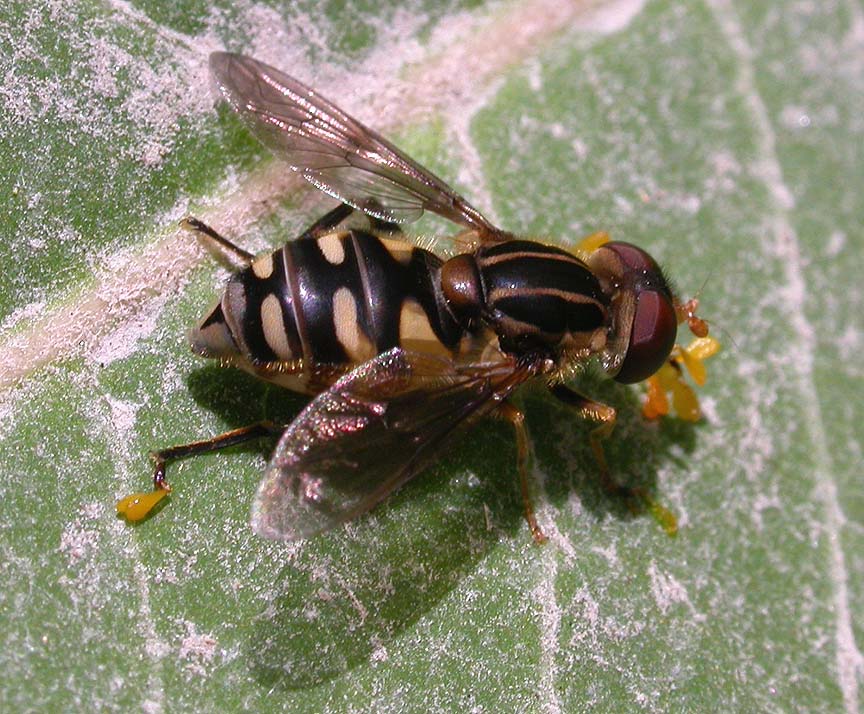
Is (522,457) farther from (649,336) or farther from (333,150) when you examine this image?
(333,150)

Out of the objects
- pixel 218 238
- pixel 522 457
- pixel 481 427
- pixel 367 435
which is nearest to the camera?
pixel 367 435

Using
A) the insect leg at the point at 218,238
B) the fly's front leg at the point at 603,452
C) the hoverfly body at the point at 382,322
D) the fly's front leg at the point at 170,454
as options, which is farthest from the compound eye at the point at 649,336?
the insect leg at the point at 218,238

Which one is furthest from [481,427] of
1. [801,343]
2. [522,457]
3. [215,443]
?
[801,343]

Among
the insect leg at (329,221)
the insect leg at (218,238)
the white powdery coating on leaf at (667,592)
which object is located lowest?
the white powdery coating on leaf at (667,592)

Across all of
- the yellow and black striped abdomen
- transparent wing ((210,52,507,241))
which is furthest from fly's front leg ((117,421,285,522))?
transparent wing ((210,52,507,241))

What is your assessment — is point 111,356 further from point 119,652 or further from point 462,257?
point 462,257

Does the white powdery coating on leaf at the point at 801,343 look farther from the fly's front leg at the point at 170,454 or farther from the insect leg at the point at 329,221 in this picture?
the fly's front leg at the point at 170,454

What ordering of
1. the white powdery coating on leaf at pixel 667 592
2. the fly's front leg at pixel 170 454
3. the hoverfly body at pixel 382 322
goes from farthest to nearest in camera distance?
the white powdery coating on leaf at pixel 667 592, the fly's front leg at pixel 170 454, the hoverfly body at pixel 382 322

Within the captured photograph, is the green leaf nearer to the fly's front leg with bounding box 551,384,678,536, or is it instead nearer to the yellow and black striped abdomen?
the fly's front leg with bounding box 551,384,678,536
